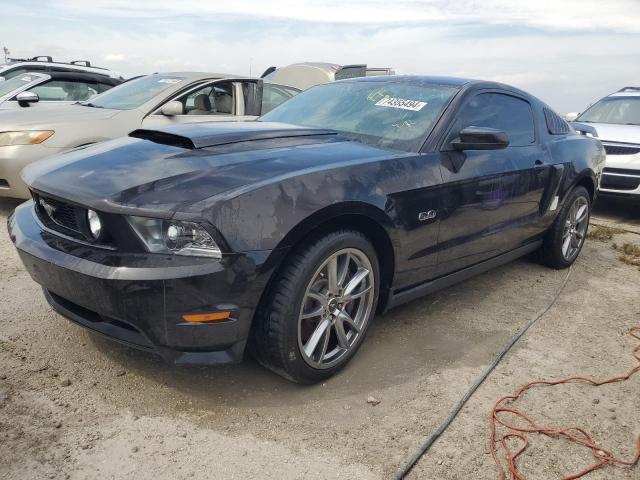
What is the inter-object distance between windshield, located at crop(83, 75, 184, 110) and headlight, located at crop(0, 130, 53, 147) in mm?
885

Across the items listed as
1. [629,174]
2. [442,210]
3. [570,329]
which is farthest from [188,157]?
[629,174]

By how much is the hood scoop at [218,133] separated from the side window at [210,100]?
296 centimetres

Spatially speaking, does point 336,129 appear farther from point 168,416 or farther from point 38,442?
point 38,442

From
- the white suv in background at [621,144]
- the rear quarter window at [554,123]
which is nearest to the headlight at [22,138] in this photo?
the rear quarter window at [554,123]

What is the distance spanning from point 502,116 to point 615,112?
217 inches

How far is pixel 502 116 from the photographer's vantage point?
379 centimetres

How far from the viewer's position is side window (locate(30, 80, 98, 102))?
709cm

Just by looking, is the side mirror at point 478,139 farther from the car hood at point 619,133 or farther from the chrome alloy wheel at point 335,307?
the car hood at point 619,133

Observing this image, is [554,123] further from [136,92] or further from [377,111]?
[136,92]

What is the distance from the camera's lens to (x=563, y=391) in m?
2.73

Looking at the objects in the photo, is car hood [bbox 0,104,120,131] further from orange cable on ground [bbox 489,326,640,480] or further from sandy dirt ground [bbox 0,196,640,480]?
orange cable on ground [bbox 489,326,640,480]

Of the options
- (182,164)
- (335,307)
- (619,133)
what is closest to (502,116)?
(335,307)

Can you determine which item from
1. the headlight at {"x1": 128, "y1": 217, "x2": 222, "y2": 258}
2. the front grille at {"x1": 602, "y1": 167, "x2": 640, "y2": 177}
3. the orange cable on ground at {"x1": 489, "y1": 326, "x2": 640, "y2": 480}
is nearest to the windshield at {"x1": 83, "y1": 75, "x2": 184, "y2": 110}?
the headlight at {"x1": 128, "y1": 217, "x2": 222, "y2": 258}

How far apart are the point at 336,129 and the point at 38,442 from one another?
2.24 m
